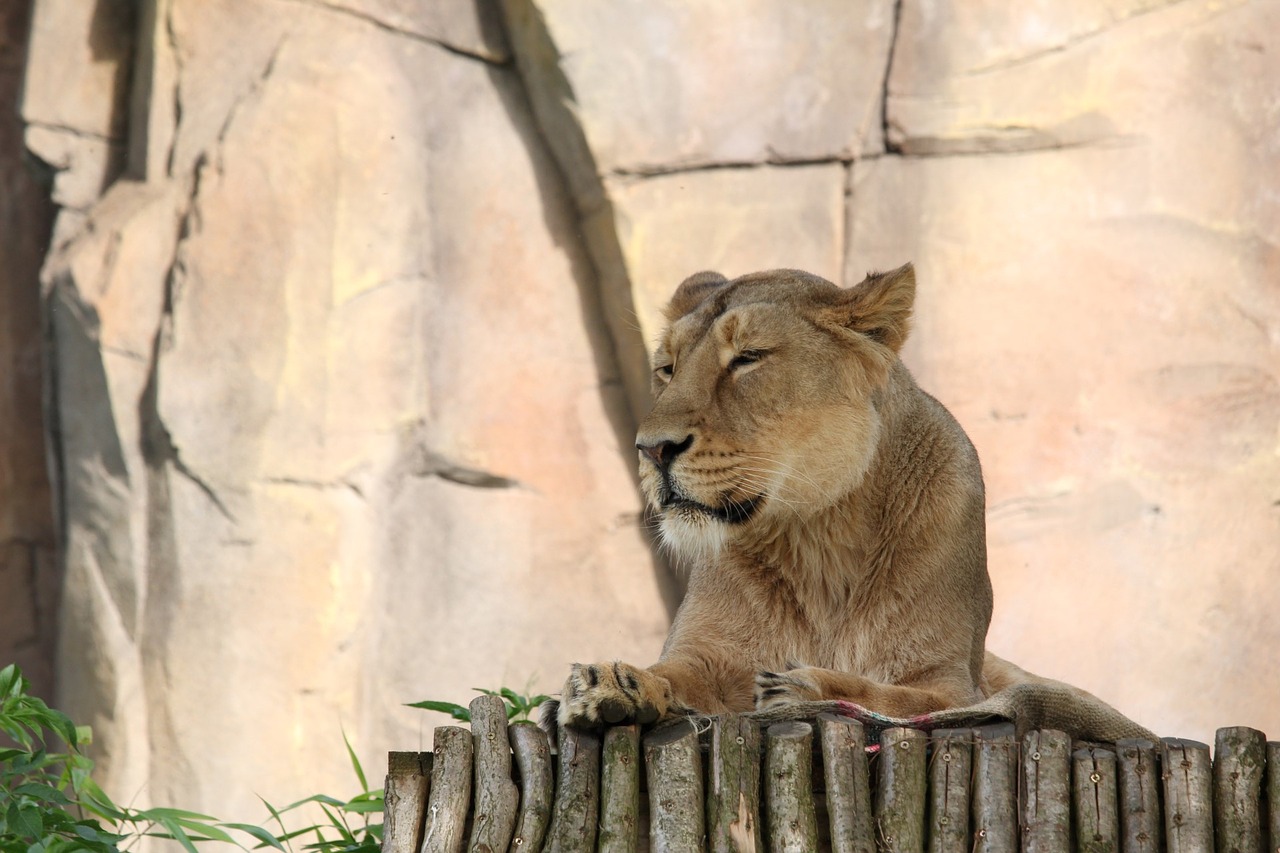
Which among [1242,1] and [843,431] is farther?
[1242,1]

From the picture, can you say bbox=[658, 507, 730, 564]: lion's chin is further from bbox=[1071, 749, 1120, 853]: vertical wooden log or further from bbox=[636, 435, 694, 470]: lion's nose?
bbox=[1071, 749, 1120, 853]: vertical wooden log

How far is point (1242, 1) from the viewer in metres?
6.57

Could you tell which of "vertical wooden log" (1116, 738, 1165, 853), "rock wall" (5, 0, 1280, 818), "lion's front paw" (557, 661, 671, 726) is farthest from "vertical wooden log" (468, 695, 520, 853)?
"rock wall" (5, 0, 1280, 818)

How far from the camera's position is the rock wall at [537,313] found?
6.51 m

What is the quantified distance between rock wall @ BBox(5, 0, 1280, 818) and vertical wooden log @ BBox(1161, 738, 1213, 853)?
3.80m

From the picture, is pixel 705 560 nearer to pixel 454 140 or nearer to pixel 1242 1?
pixel 454 140

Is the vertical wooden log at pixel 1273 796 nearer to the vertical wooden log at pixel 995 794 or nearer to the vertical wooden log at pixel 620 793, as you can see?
the vertical wooden log at pixel 995 794

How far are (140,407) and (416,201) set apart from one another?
1545 millimetres

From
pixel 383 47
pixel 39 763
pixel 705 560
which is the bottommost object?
pixel 39 763

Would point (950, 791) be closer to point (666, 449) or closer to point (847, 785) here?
point (847, 785)

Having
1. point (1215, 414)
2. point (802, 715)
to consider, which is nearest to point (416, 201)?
point (1215, 414)

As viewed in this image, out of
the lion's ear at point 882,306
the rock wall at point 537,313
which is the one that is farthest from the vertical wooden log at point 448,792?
the rock wall at point 537,313

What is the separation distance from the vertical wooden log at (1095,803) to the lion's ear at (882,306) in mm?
1138

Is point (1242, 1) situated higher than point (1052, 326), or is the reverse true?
point (1242, 1)
